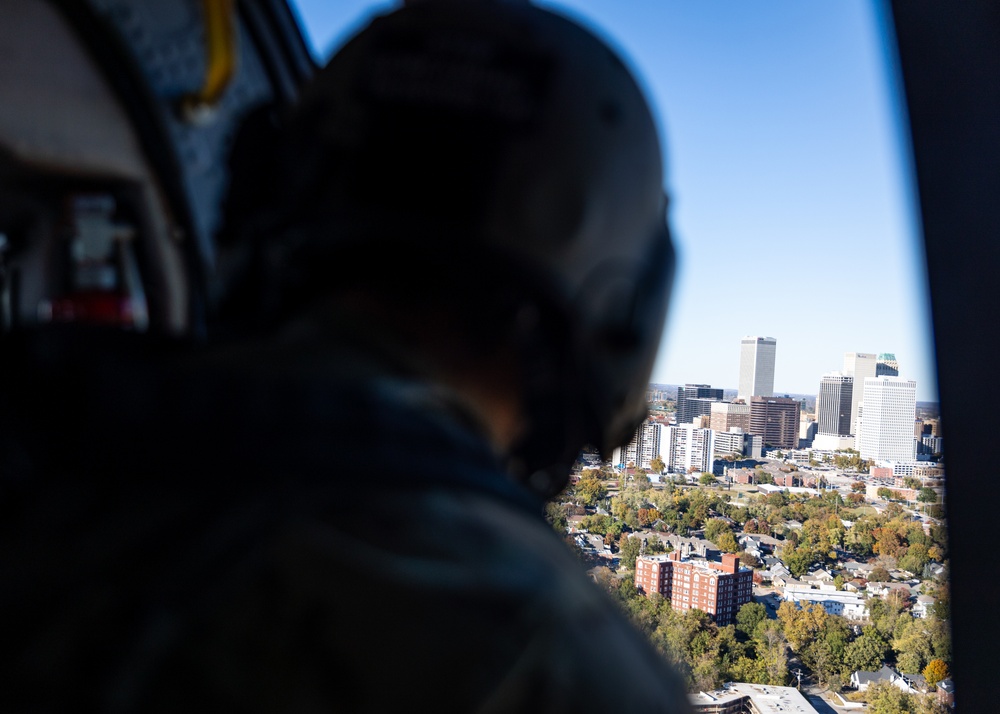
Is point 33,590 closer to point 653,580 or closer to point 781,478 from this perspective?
point 653,580

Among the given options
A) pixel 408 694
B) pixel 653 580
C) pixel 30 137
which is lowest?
pixel 653 580

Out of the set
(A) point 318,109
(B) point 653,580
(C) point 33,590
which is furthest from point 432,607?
(B) point 653,580

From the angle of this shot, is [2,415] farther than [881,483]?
No

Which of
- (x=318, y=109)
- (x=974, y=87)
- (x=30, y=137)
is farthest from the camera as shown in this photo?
(x=30, y=137)

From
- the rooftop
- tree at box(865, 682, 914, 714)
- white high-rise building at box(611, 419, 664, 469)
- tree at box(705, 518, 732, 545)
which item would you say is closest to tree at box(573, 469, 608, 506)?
white high-rise building at box(611, 419, 664, 469)

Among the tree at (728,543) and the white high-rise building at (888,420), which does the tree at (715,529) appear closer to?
the tree at (728,543)

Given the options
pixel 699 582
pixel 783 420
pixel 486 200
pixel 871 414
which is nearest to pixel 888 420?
pixel 871 414
